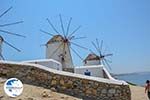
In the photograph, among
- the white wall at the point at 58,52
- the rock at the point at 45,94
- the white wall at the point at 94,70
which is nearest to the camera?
the rock at the point at 45,94

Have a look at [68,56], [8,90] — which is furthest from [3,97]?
[68,56]

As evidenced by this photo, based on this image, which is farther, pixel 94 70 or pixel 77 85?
pixel 94 70

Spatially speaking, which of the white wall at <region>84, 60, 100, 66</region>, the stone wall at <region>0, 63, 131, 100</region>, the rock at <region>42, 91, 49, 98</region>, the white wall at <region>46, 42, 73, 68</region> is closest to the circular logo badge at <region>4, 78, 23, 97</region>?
the rock at <region>42, 91, 49, 98</region>

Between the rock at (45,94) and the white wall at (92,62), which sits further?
the white wall at (92,62)

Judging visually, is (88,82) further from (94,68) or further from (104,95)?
(94,68)

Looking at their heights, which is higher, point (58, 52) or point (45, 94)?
point (58, 52)

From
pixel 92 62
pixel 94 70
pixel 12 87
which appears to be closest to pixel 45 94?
pixel 12 87

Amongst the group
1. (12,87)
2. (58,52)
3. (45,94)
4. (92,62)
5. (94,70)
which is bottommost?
(45,94)

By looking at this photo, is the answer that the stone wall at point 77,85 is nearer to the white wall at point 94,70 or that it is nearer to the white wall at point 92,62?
the white wall at point 94,70

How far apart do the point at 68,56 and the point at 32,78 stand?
57.3 ft

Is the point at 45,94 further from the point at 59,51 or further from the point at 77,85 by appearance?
the point at 59,51

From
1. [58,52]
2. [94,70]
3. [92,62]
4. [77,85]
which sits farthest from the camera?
[92,62]

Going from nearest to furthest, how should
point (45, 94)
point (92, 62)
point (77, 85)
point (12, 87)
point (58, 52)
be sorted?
point (12, 87)
point (45, 94)
point (77, 85)
point (58, 52)
point (92, 62)

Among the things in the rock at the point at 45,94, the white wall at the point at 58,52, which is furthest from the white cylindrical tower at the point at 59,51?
the rock at the point at 45,94
